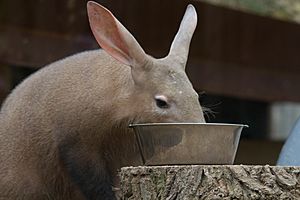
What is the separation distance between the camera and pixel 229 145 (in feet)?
12.4

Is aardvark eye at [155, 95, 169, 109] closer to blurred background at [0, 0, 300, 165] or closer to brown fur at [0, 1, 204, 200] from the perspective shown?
brown fur at [0, 1, 204, 200]

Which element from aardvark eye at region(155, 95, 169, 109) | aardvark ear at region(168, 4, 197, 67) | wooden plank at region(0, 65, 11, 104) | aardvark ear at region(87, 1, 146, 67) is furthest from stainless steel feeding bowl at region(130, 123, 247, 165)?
wooden plank at region(0, 65, 11, 104)

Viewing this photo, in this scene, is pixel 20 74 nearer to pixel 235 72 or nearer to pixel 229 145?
pixel 235 72

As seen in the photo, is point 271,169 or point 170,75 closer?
point 271,169

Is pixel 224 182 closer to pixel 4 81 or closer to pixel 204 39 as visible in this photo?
pixel 4 81

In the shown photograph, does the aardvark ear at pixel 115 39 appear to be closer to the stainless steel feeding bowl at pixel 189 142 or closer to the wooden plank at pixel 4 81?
the stainless steel feeding bowl at pixel 189 142

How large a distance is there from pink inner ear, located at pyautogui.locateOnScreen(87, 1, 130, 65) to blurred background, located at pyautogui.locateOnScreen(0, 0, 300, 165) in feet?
5.70

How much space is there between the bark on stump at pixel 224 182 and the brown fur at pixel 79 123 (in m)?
0.84

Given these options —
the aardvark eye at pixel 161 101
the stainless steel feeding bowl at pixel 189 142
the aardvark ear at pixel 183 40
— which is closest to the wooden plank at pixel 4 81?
the aardvark ear at pixel 183 40

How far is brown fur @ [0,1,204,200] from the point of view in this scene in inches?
177

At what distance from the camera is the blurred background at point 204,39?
647 centimetres

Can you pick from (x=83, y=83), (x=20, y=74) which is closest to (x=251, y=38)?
(x=20, y=74)

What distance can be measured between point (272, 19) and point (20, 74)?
88.1 inches

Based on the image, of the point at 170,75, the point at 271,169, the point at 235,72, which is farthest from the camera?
the point at 235,72
